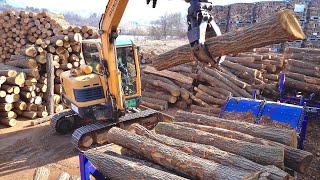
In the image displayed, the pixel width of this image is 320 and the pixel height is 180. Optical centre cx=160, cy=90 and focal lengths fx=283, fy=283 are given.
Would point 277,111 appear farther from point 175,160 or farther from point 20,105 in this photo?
point 20,105

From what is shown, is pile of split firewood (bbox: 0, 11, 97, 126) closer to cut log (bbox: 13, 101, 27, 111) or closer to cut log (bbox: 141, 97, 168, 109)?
cut log (bbox: 13, 101, 27, 111)

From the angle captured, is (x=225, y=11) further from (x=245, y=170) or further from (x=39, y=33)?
(x=245, y=170)

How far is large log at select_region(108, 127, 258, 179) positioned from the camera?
3.39m

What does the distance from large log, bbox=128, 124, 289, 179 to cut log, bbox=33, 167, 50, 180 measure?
9.41ft

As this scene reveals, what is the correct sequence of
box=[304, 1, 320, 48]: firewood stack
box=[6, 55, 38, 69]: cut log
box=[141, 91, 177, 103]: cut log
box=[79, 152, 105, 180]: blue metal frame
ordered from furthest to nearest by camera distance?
box=[304, 1, 320, 48]: firewood stack → box=[141, 91, 177, 103]: cut log → box=[6, 55, 38, 69]: cut log → box=[79, 152, 105, 180]: blue metal frame

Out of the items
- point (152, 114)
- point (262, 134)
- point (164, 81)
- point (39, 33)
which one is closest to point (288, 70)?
point (164, 81)

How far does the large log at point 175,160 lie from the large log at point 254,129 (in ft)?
3.99

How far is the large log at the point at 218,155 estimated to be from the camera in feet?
11.0

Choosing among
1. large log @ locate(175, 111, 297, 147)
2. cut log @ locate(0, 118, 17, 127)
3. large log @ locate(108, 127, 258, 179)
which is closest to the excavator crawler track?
large log @ locate(108, 127, 258, 179)

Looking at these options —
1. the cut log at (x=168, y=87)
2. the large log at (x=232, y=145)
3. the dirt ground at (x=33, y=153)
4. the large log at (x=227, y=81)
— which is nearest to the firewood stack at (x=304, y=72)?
the large log at (x=227, y=81)

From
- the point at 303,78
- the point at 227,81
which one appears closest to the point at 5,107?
the point at 227,81

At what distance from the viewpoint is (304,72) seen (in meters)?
9.73

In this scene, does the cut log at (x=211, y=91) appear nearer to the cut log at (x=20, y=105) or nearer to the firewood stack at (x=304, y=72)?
the firewood stack at (x=304, y=72)

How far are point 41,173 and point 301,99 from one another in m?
7.06
